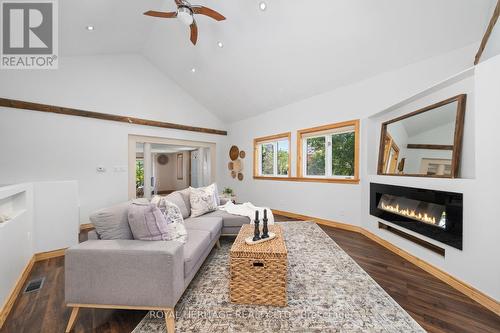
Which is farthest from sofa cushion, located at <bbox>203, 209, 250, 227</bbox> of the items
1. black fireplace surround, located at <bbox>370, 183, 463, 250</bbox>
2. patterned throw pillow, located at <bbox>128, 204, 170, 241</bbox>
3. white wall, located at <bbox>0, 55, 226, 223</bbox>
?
white wall, located at <bbox>0, 55, 226, 223</bbox>

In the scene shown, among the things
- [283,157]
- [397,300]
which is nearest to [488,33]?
[397,300]

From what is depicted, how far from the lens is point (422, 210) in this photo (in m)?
2.54

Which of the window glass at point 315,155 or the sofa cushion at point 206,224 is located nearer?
the sofa cushion at point 206,224

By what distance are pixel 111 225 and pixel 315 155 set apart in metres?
3.99

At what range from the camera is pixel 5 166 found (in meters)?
3.33

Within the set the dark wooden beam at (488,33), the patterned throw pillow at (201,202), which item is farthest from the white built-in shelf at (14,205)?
the dark wooden beam at (488,33)

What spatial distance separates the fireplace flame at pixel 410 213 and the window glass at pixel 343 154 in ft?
3.52

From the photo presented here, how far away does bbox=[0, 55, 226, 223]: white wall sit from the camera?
343cm

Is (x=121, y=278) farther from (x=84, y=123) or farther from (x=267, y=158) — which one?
(x=267, y=158)

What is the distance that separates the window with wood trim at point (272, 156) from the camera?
16.9 feet

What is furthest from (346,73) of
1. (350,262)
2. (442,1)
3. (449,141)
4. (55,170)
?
(55,170)

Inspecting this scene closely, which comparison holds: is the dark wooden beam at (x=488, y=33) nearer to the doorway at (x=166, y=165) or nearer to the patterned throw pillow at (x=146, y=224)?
the patterned throw pillow at (x=146, y=224)

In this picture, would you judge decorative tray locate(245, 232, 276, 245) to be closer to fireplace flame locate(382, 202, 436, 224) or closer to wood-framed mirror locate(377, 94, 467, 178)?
fireplace flame locate(382, 202, 436, 224)

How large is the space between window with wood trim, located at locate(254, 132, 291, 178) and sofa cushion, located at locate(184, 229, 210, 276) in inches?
120
